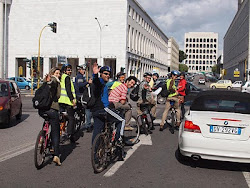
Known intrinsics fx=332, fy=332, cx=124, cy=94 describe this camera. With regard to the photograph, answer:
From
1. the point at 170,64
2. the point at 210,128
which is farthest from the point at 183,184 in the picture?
the point at 170,64

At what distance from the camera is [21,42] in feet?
197

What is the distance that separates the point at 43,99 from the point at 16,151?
2.05 m

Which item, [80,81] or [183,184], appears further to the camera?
[80,81]

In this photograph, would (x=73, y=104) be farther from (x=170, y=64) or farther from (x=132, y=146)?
(x=170, y=64)

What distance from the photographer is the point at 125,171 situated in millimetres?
5734

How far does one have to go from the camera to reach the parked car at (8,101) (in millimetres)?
10344

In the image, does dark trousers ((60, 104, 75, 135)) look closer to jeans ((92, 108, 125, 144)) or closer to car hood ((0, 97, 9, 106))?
jeans ((92, 108, 125, 144))

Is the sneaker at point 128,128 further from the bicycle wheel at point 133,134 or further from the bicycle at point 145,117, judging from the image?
the bicycle at point 145,117

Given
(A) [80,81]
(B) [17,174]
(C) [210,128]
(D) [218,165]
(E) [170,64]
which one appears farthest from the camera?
(E) [170,64]

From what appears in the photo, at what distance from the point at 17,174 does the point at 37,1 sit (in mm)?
58620

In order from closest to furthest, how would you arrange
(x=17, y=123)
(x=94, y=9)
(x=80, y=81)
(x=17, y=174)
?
(x=17, y=174)
(x=80, y=81)
(x=17, y=123)
(x=94, y=9)

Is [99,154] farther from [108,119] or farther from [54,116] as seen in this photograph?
[54,116]

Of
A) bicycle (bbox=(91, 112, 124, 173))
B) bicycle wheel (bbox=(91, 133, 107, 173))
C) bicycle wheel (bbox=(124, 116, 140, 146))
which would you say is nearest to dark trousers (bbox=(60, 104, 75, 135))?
bicycle wheel (bbox=(124, 116, 140, 146))

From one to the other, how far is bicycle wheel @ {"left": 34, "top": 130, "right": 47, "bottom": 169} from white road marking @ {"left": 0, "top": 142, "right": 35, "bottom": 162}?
1015 mm
